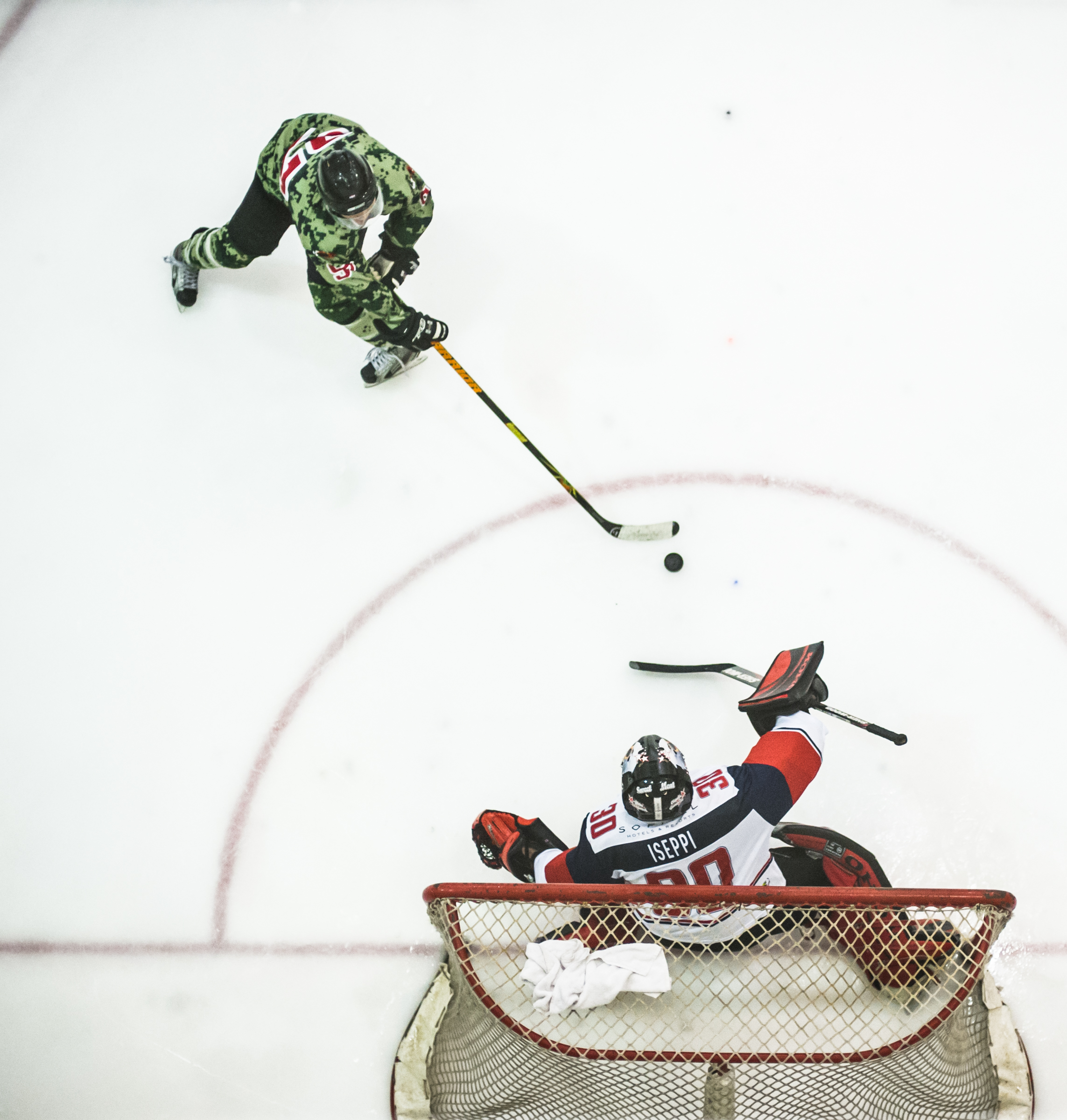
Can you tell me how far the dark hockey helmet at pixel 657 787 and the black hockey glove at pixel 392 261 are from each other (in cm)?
191

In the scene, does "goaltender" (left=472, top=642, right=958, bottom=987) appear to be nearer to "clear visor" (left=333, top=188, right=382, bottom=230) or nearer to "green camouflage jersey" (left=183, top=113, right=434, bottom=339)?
"green camouflage jersey" (left=183, top=113, right=434, bottom=339)

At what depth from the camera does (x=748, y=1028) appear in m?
2.35

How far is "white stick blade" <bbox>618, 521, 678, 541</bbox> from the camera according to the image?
3162mm

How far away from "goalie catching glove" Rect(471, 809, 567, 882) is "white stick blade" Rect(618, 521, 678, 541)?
1.01 metres

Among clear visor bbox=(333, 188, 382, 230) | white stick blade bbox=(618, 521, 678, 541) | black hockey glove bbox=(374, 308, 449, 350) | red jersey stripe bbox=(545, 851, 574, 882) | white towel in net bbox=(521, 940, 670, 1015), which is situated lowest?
white towel in net bbox=(521, 940, 670, 1015)

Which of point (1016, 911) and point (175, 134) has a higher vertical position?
point (175, 134)

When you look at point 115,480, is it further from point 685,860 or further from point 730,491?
point 685,860

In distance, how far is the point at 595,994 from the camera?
221cm

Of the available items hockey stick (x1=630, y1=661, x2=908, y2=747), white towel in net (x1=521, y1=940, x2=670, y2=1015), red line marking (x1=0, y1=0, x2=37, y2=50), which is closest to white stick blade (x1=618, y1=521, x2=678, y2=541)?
hockey stick (x1=630, y1=661, x2=908, y2=747)

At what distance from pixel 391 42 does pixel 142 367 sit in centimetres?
180

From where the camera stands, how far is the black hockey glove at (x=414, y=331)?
303 centimetres

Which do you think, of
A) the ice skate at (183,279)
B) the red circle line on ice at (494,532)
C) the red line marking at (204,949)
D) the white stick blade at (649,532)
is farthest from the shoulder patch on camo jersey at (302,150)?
the red line marking at (204,949)

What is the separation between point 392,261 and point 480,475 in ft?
2.68

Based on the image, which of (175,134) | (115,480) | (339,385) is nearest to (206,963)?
(115,480)
